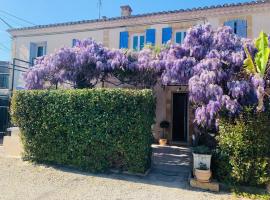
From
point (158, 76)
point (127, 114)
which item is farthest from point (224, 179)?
point (158, 76)

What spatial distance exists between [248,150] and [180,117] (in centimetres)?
708

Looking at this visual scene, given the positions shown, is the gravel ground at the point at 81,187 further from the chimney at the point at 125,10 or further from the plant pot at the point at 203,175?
the chimney at the point at 125,10

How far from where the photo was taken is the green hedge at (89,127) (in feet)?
25.4

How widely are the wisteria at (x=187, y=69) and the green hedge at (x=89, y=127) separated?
1.83 meters

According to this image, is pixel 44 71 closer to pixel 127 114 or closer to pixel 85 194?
pixel 127 114

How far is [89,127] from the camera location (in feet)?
26.4

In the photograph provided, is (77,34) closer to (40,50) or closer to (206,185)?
(40,50)

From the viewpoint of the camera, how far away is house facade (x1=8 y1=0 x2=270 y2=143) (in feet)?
43.8

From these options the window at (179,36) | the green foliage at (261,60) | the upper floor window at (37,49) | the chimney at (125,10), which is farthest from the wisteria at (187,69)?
the chimney at (125,10)

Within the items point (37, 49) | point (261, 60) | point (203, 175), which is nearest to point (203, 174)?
point (203, 175)

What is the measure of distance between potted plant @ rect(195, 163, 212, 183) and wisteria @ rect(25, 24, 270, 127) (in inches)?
60.7

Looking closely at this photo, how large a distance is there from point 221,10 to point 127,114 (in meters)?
9.41

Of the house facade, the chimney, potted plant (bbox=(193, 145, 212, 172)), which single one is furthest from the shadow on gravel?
the chimney

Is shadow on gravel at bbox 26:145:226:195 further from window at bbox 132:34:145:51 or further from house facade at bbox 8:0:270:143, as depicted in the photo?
window at bbox 132:34:145:51
